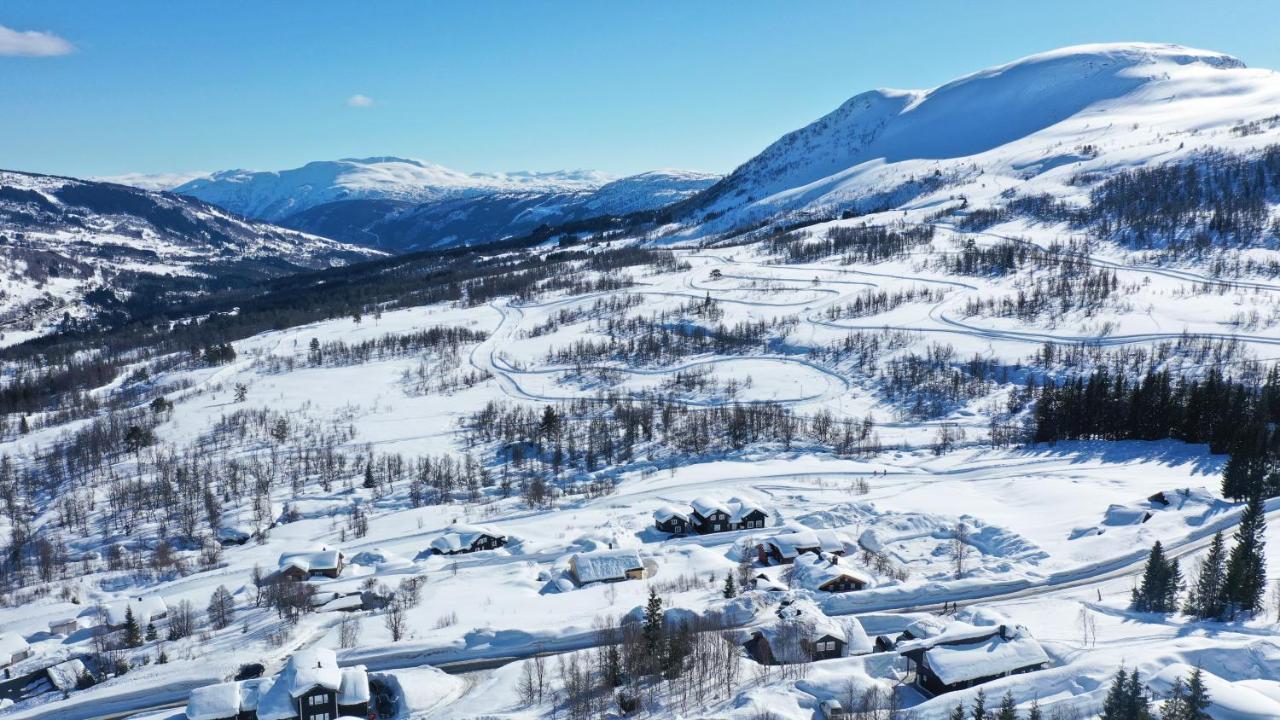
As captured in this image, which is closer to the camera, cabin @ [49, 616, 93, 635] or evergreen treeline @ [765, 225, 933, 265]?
cabin @ [49, 616, 93, 635]

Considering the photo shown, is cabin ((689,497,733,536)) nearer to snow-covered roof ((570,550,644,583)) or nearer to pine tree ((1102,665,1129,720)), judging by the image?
snow-covered roof ((570,550,644,583))

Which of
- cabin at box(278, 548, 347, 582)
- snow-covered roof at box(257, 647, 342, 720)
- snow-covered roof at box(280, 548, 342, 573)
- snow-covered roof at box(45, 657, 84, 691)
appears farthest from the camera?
snow-covered roof at box(280, 548, 342, 573)

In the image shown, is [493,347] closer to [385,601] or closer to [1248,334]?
[385,601]

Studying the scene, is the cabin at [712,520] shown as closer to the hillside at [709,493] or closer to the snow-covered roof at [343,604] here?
the hillside at [709,493]

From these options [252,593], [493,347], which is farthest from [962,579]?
[493,347]

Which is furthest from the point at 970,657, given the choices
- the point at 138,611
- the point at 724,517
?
the point at 138,611

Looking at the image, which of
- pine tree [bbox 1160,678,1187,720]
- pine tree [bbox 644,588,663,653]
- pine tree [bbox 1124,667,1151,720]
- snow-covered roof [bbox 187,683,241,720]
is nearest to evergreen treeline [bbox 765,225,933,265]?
pine tree [bbox 644,588,663,653]

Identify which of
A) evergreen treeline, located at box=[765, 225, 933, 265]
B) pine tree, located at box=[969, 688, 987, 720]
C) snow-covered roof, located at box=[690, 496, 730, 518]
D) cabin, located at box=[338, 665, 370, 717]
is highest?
evergreen treeline, located at box=[765, 225, 933, 265]
